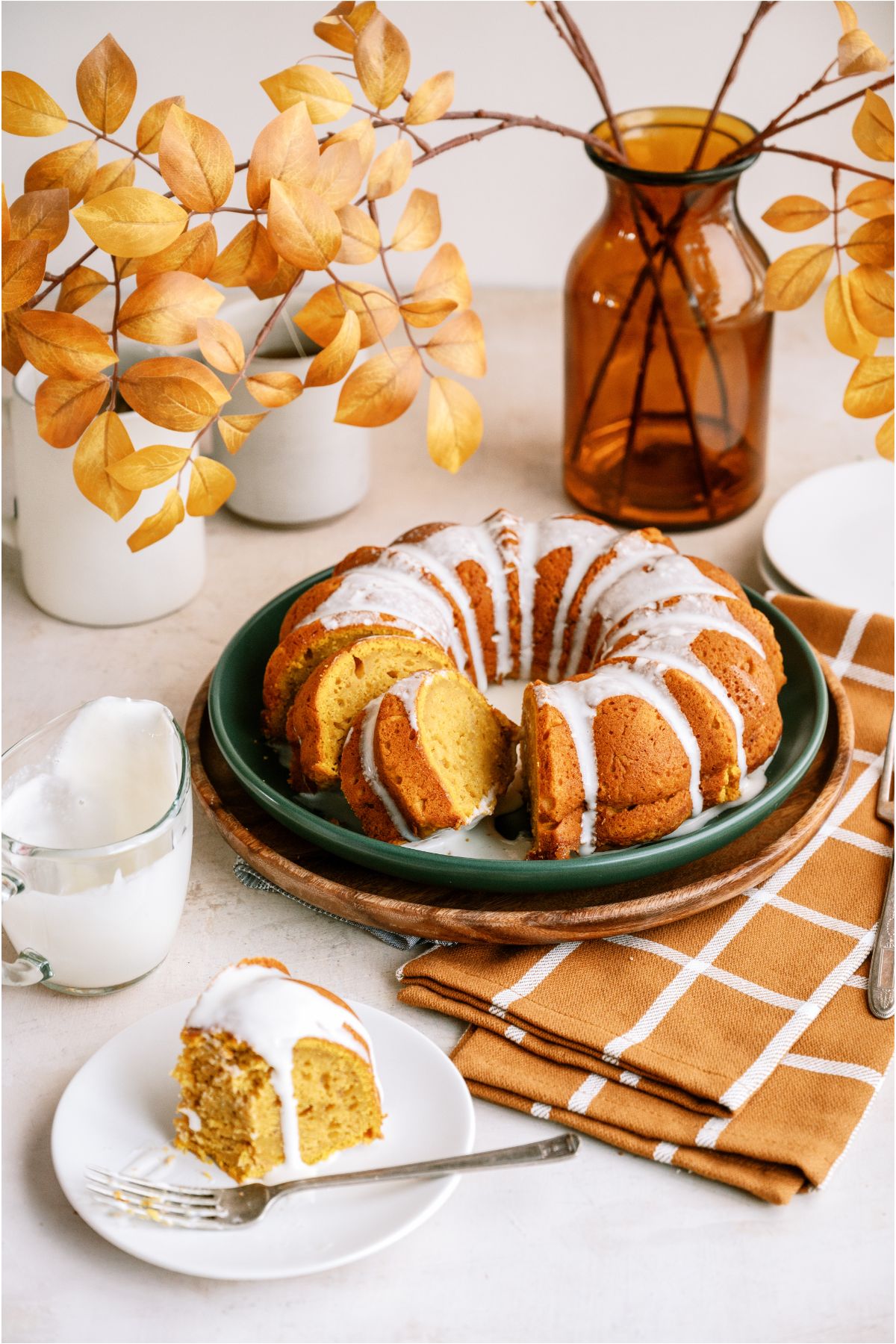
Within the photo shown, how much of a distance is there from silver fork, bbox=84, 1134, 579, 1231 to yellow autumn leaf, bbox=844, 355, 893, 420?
0.87m

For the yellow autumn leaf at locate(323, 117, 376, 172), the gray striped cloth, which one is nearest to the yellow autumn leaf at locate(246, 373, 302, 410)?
the yellow autumn leaf at locate(323, 117, 376, 172)

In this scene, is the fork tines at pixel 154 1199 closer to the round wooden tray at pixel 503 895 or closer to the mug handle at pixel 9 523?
the round wooden tray at pixel 503 895

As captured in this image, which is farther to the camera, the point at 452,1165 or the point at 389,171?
the point at 389,171

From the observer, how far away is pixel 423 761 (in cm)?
129

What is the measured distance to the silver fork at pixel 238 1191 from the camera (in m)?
1.01

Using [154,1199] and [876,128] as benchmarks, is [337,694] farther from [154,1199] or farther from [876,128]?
[876,128]

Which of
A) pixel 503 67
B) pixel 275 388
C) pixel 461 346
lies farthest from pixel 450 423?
pixel 503 67

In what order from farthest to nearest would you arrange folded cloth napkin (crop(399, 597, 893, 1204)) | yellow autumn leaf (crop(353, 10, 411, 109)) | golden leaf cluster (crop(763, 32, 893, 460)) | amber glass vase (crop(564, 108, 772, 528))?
amber glass vase (crop(564, 108, 772, 528))
golden leaf cluster (crop(763, 32, 893, 460))
yellow autumn leaf (crop(353, 10, 411, 109))
folded cloth napkin (crop(399, 597, 893, 1204))

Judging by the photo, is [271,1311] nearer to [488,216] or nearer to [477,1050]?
[477,1050]

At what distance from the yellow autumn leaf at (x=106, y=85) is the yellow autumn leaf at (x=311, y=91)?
14cm

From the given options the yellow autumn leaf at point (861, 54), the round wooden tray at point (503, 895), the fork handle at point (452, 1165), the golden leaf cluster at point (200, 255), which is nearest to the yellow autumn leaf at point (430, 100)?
the golden leaf cluster at point (200, 255)

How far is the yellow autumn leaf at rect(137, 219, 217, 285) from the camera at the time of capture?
1.28 metres

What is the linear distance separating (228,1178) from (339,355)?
2.56 feet

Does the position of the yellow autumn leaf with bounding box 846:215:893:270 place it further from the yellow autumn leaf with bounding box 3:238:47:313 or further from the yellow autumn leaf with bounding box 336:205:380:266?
the yellow autumn leaf with bounding box 3:238:47:313
